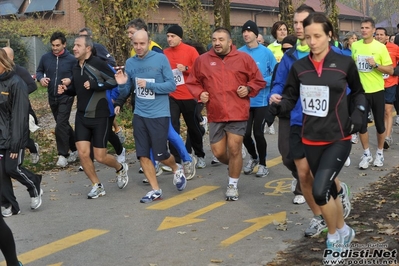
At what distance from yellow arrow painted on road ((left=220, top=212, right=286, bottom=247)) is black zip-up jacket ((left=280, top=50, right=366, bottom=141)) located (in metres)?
1.35

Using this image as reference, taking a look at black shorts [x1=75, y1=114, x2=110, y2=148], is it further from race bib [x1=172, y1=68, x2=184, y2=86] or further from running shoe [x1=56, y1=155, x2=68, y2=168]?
running shoe [x1=56, y1=155, x2=68, y2=168]

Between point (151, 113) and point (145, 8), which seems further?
point (145, 8)

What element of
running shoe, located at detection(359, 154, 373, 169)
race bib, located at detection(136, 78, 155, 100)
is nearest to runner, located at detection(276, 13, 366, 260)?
race bib, located at detection(136, 78, 155, 100)

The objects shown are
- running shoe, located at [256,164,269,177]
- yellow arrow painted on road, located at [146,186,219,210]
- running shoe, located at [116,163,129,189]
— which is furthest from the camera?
running shoe, located at [256,164,269,177]

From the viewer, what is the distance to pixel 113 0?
16.6 m

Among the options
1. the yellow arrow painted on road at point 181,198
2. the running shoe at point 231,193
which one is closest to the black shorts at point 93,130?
the yellow arrow painted on road at point 181,198

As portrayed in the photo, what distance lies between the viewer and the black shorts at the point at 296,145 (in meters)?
6.99

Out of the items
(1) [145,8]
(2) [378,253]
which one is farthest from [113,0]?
(2) [378,253]

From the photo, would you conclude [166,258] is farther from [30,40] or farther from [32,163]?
[30,40]

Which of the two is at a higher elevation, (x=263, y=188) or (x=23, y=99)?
(x=23, y=99)

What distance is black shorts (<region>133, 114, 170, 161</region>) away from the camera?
9.19m

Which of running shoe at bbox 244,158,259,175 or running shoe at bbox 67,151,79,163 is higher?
running shoe at bbox 244,158,259,175

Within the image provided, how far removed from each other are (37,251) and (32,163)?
5.62 m

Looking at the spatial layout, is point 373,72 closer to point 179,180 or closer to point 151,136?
point 179,180
